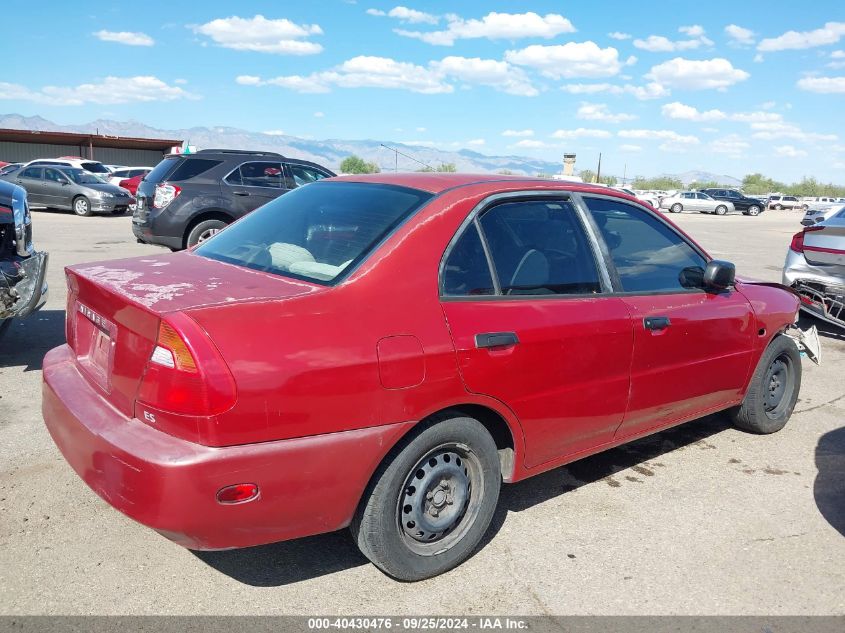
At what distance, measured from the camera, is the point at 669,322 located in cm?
384

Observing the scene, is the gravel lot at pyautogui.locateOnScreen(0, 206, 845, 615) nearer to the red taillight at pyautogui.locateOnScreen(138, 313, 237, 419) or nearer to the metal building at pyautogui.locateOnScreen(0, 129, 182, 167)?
the red taillight at pyautogui.locateOnScreen(138, 313, 237, 419)

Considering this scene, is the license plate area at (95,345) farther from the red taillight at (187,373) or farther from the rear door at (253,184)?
the rear door at (253,184)

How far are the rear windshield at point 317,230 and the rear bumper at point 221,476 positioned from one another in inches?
28.9

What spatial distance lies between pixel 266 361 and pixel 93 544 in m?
1.43

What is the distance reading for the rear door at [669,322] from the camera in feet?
12.4

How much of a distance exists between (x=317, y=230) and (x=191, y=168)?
330 inches

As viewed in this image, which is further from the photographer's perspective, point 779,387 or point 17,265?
point 17,265

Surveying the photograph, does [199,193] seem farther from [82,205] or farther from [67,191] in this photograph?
[67,191]

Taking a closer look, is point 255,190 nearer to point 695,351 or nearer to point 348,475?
point 695,351

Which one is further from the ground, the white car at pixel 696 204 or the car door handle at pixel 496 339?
the white car at pixel 696 204

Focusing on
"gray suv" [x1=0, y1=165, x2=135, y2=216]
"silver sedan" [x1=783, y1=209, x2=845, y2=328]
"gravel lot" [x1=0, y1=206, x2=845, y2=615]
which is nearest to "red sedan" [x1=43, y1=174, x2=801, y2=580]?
"gravel lot" [x1=0, y1=206, x2=845, y2=615]

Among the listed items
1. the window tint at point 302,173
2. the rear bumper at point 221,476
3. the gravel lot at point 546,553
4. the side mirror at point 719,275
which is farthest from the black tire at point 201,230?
the rear bumper at point 221,476

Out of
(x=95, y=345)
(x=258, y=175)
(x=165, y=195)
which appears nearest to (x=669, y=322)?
(x=95, y=345)

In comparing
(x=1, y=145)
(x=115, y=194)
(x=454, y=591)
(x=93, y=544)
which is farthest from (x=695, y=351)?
(x=1, y=145)
